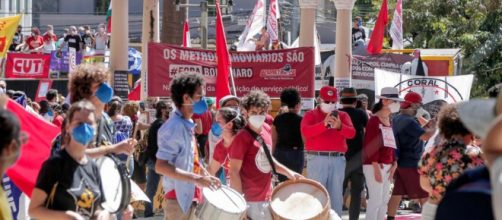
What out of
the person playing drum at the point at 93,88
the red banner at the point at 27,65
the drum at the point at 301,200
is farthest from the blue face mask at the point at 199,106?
the red banner at the point at 27,65

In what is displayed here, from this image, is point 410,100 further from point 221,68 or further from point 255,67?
point 255,67

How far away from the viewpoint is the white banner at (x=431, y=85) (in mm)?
17094

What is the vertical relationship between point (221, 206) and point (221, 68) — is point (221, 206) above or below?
below

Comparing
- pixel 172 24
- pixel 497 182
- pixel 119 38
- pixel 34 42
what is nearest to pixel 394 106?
pixel 119 38

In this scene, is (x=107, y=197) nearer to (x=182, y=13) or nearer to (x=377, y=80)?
(x=377, y=80)

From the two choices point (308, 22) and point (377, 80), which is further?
point (308, 22)

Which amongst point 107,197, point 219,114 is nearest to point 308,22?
point 219,114

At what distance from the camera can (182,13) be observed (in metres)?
24.2

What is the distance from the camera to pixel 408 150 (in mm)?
13078

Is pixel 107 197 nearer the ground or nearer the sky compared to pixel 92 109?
nearer the ground

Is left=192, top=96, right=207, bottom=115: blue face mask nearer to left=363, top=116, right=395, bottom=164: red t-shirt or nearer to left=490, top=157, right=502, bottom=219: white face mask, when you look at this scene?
left=363, top=116, right=395, bottom=164: red t-shirt

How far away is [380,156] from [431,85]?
495 centimetres

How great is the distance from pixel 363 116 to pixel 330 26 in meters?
37.6

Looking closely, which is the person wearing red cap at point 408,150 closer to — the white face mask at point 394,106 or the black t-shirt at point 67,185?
the white face mask at point 394,106
